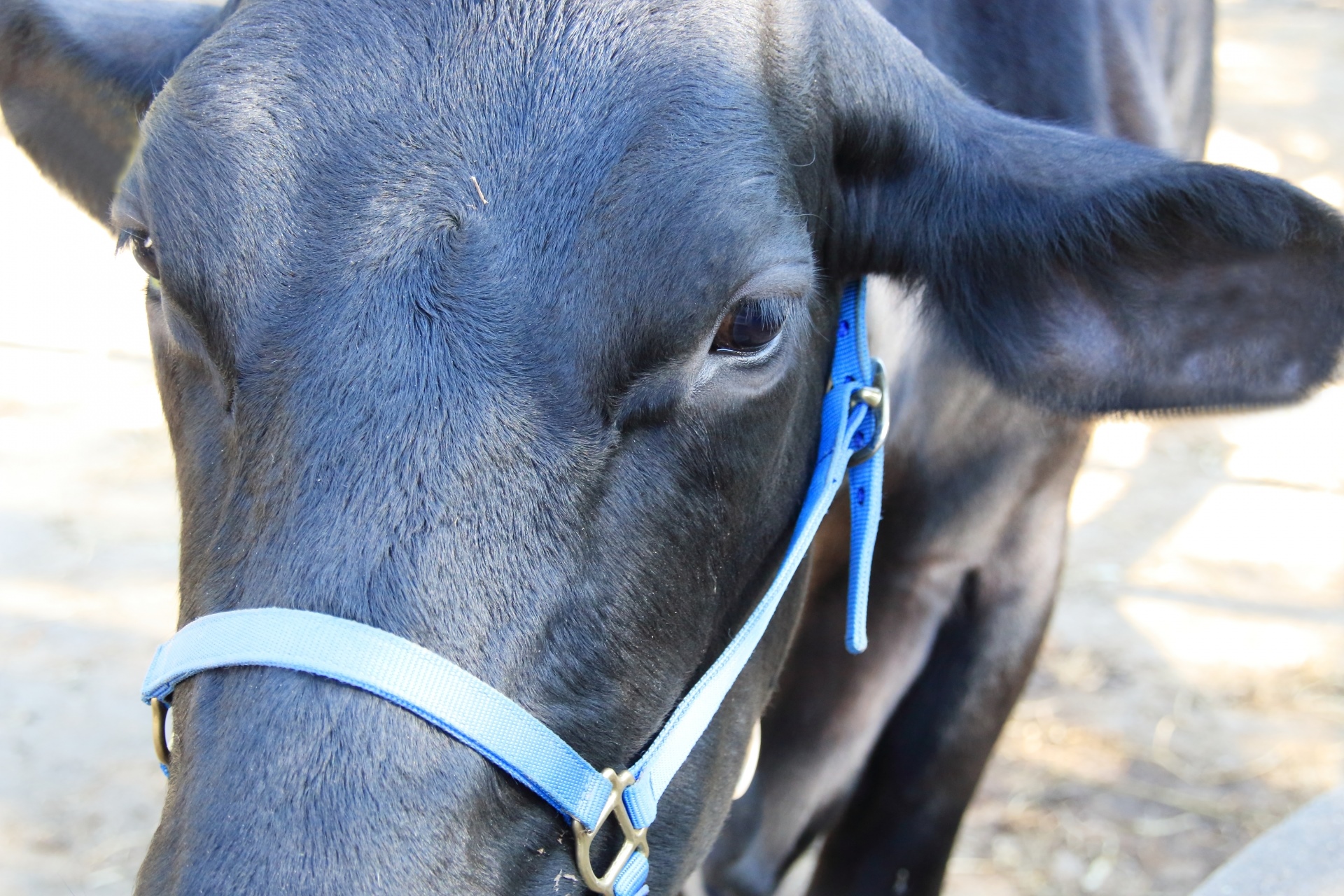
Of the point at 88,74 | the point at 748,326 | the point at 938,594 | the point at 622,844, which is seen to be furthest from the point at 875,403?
the point at 88,74

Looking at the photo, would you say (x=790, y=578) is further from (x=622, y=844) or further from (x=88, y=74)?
(x=88, y=74)

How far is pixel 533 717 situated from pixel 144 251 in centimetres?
87

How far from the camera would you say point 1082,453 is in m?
3.23

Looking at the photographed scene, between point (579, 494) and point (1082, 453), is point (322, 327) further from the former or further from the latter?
point (1082, 453)

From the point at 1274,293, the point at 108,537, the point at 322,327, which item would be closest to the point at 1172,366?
the point at 1274,293

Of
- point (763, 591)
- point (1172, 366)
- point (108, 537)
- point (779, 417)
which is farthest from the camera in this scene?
point (108, 537)

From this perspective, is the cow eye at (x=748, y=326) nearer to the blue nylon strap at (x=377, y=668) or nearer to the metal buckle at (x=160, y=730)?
the blue nylon strap at (x=377, y=668)

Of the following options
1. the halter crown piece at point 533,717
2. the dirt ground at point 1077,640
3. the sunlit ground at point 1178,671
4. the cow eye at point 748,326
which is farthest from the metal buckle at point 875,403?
the sunlit ground at point 1178,671

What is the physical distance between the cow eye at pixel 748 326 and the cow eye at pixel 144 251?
0.76 meters

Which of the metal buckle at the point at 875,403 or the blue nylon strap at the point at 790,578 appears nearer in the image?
the blue nylon strap at the point at 790,578

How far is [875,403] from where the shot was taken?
84.7 inches

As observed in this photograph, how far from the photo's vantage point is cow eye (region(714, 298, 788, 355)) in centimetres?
170

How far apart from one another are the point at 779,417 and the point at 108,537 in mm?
4501

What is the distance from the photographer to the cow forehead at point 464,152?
1521mm
